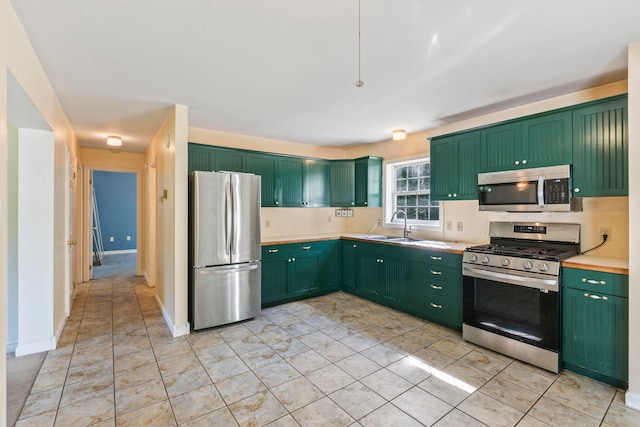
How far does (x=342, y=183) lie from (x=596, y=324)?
3379mm

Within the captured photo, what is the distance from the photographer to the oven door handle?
94.7 inches

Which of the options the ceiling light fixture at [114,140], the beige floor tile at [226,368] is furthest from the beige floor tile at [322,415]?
the ceiling light fixture at [114,140]

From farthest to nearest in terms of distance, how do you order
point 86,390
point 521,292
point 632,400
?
point 521,292
point 86,390
point 632,400

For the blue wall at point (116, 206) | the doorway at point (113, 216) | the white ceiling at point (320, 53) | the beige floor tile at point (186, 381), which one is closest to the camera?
the white ceiling at point (320, 53)

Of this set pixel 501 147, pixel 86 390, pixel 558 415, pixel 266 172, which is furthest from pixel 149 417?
pixel 501 147

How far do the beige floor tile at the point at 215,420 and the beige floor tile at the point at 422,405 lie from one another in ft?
3.50

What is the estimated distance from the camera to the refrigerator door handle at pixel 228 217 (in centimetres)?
331

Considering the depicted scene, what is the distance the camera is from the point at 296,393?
2146 millimetres

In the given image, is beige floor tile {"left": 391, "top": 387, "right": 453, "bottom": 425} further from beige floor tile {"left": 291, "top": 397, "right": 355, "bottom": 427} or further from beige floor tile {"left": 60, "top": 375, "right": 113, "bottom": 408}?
beige floor tile {"left": 60, "top": 375, "right": 113, "bottom": 408}

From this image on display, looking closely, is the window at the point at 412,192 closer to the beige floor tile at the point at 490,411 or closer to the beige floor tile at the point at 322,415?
the beige floor tile at the point at 490,411

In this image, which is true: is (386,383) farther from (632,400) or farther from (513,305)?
(632,400)

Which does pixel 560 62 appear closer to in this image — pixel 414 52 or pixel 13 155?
pixel 414 52

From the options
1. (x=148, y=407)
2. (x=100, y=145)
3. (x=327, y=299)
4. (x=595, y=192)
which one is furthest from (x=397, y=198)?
(x=100, y=145)

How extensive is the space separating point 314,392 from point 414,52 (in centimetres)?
247
